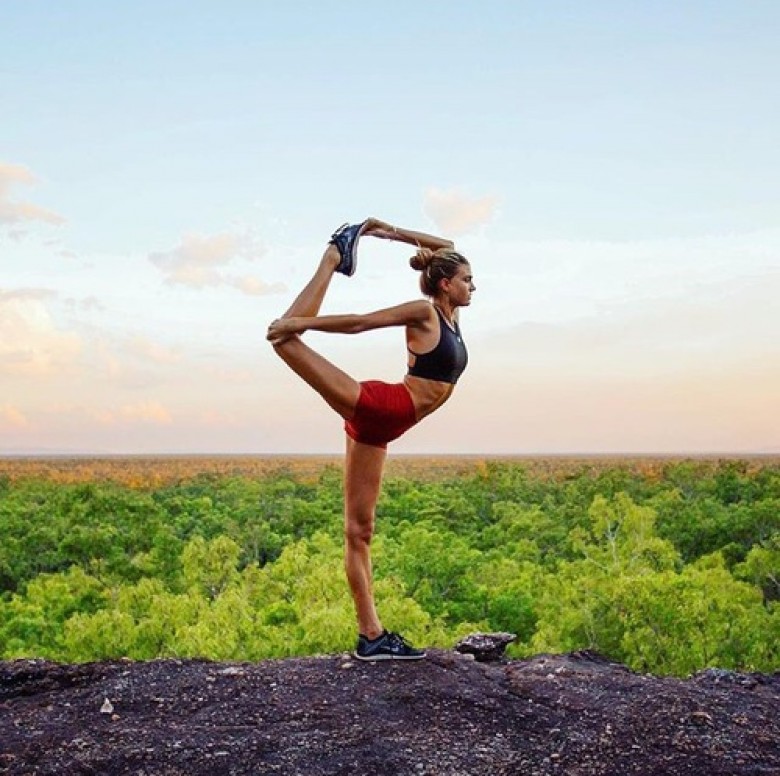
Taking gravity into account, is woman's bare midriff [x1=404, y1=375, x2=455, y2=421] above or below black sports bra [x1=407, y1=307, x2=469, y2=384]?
below

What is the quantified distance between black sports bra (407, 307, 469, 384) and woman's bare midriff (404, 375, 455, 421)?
3 cm

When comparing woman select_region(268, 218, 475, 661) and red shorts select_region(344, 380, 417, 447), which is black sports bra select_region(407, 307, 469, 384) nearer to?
woman select_region(268, 218, 475, 661)

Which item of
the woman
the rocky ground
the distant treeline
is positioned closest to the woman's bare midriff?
the woman

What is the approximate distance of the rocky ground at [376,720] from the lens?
15.8 ft

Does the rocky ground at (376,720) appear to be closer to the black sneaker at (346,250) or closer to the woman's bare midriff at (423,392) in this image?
the woman's bare midriff at (423,392)

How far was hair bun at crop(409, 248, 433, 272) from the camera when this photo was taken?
5.76 meters

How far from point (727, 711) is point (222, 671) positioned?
293 centimetres

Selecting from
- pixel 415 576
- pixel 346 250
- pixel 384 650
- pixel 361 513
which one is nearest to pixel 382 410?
pixel 361 513

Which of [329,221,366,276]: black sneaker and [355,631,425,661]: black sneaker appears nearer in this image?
[329,221,366,276]: black sneaker

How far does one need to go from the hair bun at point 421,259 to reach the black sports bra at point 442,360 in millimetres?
309

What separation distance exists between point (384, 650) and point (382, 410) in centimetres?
155

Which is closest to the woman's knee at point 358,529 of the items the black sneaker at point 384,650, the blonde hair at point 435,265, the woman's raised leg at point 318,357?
the black sneaker at point 384,650

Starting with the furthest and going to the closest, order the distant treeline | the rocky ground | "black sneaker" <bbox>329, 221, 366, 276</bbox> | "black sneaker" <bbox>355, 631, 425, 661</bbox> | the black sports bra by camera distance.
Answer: the distant treeline
"black sneaker" <bbox>355, 631, 425, 661</bbox>
the black sports bra
"black sneaker" <bbox>329, 221, 366, 276</bbox>
the rocky ground

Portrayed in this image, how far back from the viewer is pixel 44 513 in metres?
36.8
